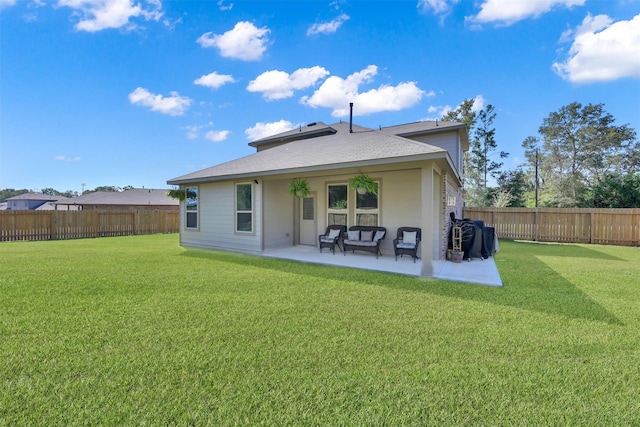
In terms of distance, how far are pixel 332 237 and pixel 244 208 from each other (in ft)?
9.70

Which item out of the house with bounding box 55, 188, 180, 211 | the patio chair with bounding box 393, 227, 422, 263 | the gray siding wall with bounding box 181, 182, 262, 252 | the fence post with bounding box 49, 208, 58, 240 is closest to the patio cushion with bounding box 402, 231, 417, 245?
the patio chair with bounding box 393, 227, 422, 263

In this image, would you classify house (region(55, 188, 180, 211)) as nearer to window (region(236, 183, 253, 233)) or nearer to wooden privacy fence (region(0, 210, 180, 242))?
wooden privacy fence (region(0, 210, 180, 242))

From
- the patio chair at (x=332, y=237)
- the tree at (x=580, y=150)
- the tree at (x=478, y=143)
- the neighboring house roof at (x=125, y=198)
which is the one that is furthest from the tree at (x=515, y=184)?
the neighboring house roof at (x=125, y=198)

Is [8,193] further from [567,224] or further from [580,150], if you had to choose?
[580,150]

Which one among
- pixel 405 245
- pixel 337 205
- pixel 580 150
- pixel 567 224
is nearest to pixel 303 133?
pixel 337 205

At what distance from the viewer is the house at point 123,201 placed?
29.0 metres

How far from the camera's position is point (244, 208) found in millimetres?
9508

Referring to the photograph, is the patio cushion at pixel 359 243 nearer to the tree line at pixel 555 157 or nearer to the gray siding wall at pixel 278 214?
the gray siding wall at pixel 278 214

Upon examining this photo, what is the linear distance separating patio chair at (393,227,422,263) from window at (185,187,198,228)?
282 inches

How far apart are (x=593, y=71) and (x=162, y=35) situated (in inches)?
1015

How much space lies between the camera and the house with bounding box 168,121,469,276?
Answer: 7.27 metres

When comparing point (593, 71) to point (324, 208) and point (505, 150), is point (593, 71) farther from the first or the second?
point (324, 208)

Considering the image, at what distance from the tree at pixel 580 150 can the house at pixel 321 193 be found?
18.0 meters

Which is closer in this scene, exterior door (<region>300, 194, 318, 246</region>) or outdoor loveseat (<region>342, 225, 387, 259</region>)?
outdoor loveseat (<region>342, 225, 387, 259</region>)
